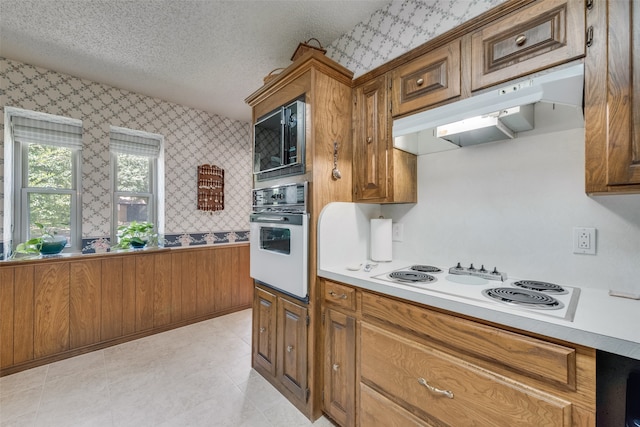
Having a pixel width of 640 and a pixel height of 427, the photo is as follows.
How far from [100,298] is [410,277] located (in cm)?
288

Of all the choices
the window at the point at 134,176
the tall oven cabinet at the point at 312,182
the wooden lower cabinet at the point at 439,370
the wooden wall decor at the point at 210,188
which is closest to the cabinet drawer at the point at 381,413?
the wooden lower cabinet at the point at 439,370

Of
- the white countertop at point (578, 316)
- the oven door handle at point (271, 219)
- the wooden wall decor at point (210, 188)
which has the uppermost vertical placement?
the wooden wall decor at point (210, 188)

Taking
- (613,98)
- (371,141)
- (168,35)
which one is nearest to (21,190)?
(168,35)

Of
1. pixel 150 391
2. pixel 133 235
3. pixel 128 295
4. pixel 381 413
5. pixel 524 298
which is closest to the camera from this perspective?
pixel 524 298

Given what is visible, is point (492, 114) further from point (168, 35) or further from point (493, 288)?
point (168, 35)

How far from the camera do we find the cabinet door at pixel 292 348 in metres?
1.69

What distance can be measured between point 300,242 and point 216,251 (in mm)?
2126

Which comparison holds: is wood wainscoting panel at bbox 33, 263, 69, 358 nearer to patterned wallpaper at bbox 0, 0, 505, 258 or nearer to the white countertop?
patterned wallpaper at bbox 0, 0, 505, 258

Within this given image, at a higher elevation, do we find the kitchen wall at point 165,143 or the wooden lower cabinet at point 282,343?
the kitchen wall at point 165,143

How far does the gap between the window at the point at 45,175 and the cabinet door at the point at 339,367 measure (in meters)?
2.77

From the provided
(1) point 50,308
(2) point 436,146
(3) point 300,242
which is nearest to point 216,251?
(1) point 50,308

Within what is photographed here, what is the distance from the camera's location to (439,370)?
1087 mm

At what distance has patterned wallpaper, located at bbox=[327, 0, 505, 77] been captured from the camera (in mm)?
1537

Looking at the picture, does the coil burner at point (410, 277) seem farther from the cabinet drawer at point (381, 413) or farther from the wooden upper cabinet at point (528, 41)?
the wooden upper cabinet at point (528, 41)
